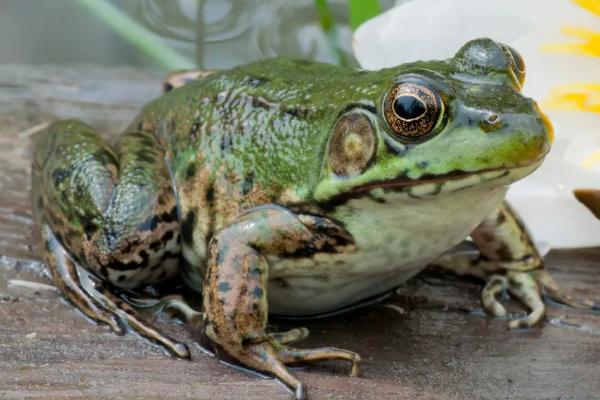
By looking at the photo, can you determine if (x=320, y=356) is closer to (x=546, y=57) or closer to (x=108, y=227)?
(x=108, y=227)

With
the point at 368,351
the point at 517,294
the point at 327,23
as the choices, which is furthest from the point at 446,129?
the point at 327,23

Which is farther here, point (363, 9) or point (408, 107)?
point (363, 9)

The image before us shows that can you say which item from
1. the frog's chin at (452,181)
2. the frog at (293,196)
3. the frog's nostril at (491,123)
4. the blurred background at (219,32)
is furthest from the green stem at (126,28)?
the frog's nostril at (491,123)

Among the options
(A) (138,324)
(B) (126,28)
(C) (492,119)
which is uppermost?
(C) (492,119)

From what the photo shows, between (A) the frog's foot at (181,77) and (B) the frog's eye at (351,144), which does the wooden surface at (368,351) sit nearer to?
(B) the frog's eye at (351,144)

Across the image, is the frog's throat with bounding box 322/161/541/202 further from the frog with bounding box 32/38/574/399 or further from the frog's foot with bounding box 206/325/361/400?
the frog's foot with bounding box 206/325/361/400

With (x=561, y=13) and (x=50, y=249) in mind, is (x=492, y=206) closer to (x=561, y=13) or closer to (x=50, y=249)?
(x=561, y=13)

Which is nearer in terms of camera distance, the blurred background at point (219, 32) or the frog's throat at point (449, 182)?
the frog's throat at point (449, 182)
